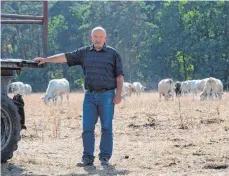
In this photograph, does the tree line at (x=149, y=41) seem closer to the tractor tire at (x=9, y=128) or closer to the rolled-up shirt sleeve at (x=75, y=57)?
the rolled-up shirt sleeve at (x=75, y=57)

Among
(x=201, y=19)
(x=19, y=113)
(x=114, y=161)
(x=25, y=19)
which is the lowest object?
(x=114, y=161)

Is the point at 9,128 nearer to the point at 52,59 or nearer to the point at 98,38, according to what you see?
the point at 52,59

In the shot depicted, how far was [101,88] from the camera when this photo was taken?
9.27 metres

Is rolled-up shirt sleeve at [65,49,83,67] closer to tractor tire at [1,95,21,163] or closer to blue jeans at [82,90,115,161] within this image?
blue jeans at [82,90,115,161]

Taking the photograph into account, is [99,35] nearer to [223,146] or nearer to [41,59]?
[41,59]

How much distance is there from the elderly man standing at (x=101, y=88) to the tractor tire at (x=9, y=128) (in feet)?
3.28

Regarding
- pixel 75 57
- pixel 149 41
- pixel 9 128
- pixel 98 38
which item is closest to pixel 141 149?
pixel 75 57

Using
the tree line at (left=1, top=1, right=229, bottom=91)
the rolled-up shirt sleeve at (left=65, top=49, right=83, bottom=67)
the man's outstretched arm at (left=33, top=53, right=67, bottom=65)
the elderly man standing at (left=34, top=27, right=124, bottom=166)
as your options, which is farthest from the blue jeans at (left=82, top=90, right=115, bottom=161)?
the tree line at (left=1, top=1, right=229, bottom=91)

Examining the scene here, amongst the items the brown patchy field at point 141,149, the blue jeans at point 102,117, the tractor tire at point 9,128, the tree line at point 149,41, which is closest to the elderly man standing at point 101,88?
the blue jeans at point 102,117

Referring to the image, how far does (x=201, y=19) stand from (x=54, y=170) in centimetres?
6647

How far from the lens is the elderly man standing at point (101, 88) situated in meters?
9.27

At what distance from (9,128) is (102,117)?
142 centimetres

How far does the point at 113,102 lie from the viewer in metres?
9.34

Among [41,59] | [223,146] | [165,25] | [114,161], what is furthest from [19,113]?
[165,25]
